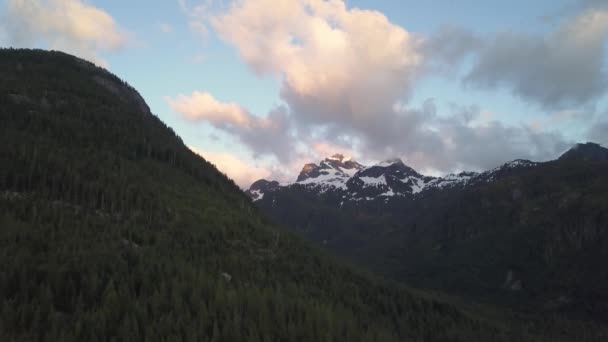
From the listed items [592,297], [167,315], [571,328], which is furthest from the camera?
[592,297]

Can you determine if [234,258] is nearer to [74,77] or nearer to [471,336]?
[471,336]

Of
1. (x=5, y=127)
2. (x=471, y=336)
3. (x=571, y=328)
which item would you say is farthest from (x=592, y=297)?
(x=5, y=127)

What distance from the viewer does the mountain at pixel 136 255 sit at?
24375 mm

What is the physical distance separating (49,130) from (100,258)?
5754 centimetres

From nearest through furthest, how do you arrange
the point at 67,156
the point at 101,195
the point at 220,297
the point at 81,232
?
the point at 220,297
the point at 81,232
the point at 101,195
the point at 67,156

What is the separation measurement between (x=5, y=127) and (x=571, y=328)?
15862 centimetres

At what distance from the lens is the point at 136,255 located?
3866 cm

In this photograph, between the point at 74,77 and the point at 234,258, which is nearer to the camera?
the point at 234,258

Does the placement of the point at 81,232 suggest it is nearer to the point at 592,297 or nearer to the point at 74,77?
the point at 74,77

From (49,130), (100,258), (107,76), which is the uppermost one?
(107,76)

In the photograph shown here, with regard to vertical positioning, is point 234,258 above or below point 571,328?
above

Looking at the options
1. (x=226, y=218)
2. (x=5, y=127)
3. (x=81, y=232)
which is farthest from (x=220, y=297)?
(x=5, y=127)

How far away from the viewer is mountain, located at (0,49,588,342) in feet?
80.0

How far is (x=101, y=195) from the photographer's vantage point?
62125mm
